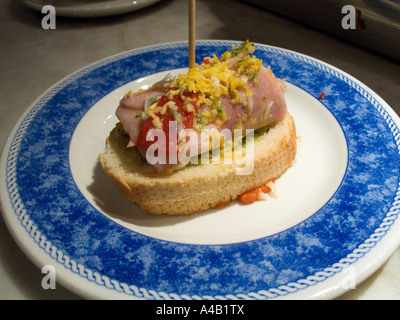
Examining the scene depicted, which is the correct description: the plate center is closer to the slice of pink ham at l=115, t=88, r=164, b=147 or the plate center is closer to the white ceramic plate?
the slice of pink ham at l=115, t=88, r=164, b=147

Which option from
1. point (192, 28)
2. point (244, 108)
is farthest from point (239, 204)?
point (192, 28)

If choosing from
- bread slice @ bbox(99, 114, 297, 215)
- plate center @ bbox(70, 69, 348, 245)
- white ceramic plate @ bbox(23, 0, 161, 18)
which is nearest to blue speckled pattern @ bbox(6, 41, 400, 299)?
plate center @ bbox(70, 69, 348, 245)

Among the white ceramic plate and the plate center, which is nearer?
the plate center

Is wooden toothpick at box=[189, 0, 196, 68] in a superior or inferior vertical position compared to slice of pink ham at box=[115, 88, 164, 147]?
superior

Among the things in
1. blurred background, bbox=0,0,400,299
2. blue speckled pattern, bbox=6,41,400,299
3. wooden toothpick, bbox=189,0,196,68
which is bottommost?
blue speckled pattern, bbox=6,41,400,299

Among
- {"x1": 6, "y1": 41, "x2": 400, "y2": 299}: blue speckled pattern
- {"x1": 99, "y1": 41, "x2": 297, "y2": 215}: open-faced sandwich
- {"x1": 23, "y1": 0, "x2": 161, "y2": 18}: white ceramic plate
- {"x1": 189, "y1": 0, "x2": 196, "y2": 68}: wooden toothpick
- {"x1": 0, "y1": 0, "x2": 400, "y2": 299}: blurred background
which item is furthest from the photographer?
{"x1": 23, "y1": 0, "x2": 161, "y2": 18}: white ceramic plate

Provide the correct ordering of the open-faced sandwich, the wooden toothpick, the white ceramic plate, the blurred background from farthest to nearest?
the white ceramic plate → the blurred background → the wooden toothpick → the open-faced sandwich
